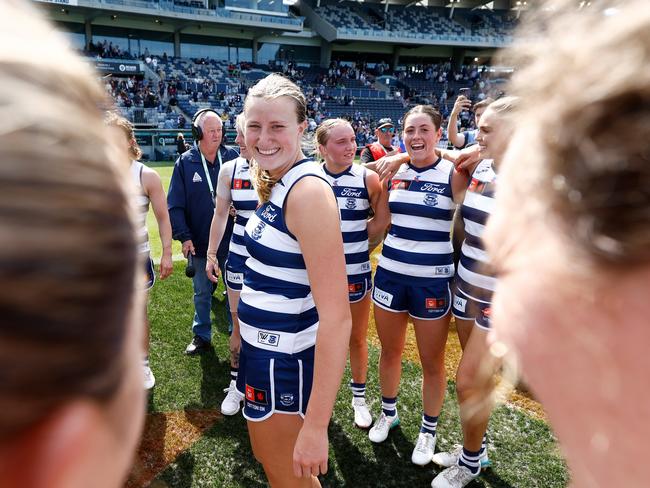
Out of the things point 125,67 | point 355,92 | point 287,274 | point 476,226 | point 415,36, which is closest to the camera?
point 287,274

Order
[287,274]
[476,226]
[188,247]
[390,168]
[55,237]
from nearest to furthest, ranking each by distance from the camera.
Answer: [55,237]
[287,274]
[476,226]
[390,168]
[188,247]

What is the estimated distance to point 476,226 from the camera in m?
2.83

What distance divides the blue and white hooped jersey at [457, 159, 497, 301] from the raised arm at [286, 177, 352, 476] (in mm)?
1339

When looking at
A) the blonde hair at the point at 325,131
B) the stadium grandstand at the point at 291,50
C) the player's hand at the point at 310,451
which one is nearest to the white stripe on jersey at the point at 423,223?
the blonde hair at the point at 325,131

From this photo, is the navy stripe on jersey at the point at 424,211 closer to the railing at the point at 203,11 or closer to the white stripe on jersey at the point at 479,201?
the white stripe on jersey at the point at 479,201

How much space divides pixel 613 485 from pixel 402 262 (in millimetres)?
2788

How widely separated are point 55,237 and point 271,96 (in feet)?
6.06

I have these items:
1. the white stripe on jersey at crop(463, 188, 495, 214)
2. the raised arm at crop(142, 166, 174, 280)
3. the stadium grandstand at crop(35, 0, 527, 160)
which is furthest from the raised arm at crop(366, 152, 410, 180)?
the stadium grandstand at crop(35, 0, 527, 160)

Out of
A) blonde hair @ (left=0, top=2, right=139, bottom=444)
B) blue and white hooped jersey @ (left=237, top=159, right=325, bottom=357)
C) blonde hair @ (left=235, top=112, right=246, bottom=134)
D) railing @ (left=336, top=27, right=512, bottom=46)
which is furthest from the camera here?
railing @ (left=336, top=27, right=512, bottom=46)

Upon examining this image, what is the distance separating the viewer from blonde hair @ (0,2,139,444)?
35 cm

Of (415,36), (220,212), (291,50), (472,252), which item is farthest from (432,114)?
(291,50)

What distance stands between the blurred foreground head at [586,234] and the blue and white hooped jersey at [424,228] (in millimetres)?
2701

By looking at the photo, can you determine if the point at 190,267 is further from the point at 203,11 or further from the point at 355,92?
the point at 203,11

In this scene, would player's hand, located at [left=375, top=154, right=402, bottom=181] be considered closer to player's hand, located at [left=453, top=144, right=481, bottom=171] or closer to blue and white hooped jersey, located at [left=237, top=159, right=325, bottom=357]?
player's hand, located at [left=453, top=144, right=481, bottom=171]
